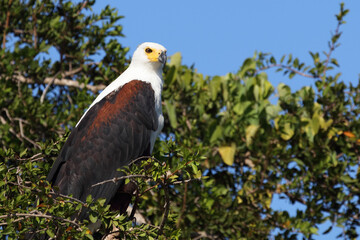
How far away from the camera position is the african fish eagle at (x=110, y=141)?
504cm

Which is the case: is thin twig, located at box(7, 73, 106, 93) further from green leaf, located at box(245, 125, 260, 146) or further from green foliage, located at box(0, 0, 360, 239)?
green leaf, located at box(245, 125, 260, 146)

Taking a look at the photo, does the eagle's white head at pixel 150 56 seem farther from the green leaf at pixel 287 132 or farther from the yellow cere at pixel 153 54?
the green leaf at pixel 287 132

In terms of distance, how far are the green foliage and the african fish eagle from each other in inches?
48.4

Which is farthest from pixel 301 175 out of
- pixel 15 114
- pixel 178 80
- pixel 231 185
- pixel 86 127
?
pixel 15 114

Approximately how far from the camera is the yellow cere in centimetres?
590

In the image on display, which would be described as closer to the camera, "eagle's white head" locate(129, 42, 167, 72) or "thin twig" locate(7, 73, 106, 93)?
"eagle's white head" locate(129, 42, 167, 72)

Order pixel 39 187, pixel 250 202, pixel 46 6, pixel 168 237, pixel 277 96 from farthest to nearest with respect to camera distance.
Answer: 1. pixel 46 6
2. pixel 277 96
3. pixel 250 202
4. pixel 168 237
5. pixel 39 187

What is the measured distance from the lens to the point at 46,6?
8.16 metres

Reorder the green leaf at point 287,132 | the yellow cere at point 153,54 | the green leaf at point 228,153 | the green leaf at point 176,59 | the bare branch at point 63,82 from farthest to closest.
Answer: the green leaf at point 176,59 → the bare branch at point 63,82 → the green leaf at point 287,132 → the green leaf at point 228,153 → the yellow cere at point 153,54

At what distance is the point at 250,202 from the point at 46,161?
287 cm

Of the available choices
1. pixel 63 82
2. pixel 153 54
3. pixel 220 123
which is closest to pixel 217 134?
pixel 220 123

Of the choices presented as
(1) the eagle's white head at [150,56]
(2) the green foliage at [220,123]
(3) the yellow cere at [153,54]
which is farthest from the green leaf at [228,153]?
(3) the yellow cere at [153,54]

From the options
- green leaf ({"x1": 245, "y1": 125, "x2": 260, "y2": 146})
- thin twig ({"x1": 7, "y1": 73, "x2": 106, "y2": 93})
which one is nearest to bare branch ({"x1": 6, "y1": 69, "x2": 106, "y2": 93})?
thin twig ({"x1": 7, "y1": 73, "x2": 106, "y2": 93})

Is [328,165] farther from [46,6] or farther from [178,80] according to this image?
[46,6]
